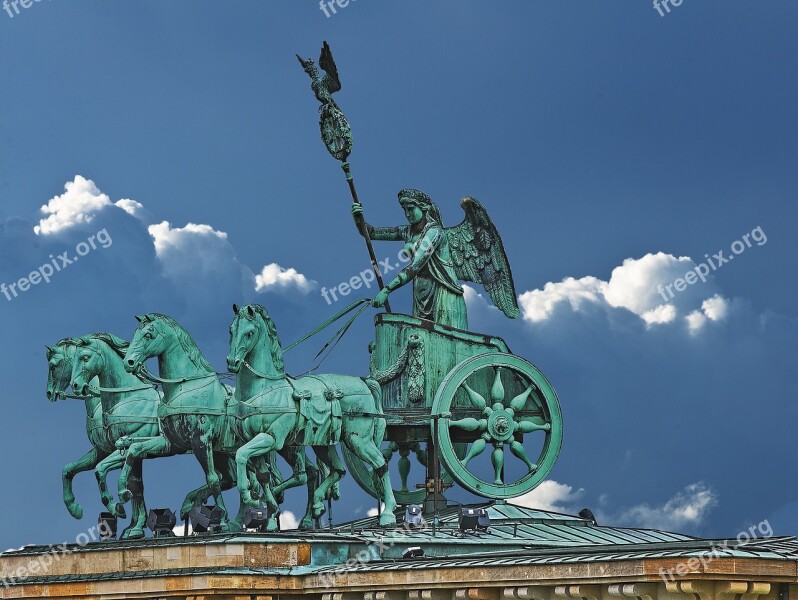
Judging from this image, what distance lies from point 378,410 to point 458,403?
2552mm

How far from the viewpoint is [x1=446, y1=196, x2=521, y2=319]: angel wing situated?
A: 42.0 m

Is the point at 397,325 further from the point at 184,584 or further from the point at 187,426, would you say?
the point at 184,584

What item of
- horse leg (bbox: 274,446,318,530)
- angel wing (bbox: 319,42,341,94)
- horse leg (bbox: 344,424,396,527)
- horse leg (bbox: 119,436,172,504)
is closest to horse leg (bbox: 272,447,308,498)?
horse leg (bbox: 274,446,318,530)

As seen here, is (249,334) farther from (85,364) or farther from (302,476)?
Result: (85,364)

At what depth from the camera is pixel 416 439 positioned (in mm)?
40750

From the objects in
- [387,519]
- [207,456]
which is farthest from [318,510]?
[207,456]

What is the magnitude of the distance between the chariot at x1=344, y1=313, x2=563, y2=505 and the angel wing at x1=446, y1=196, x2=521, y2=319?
1.25m

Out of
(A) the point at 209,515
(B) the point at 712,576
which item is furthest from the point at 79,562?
(B) the point at 712,576

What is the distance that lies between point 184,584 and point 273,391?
496 centimetres

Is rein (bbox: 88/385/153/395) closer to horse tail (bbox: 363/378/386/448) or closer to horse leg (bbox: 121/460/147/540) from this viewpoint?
horse leg (bbox: 121/460/147/540)

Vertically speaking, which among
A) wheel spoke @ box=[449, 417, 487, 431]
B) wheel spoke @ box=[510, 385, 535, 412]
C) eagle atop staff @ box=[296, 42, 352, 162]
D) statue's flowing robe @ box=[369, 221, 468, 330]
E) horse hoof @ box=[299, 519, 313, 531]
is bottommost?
horse hoof @ box=[299, 519, 313, 531]

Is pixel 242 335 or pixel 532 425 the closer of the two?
pixel 242 335

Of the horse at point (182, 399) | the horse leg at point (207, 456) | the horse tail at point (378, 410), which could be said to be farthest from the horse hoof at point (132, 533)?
the horse tail at point (378, 410)

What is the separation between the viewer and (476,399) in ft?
132
